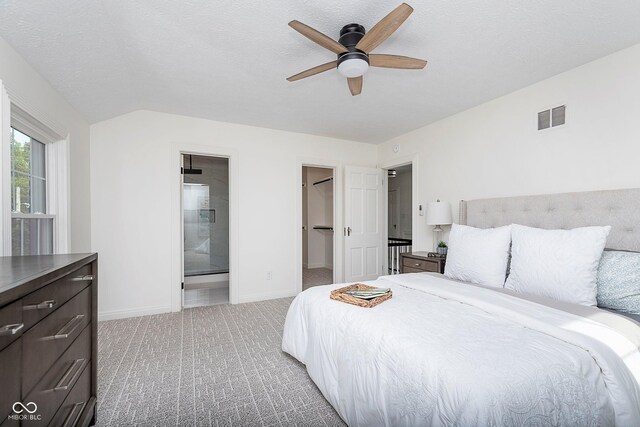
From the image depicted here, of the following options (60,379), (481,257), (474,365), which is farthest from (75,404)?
(481,257)

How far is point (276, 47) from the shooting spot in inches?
85.5

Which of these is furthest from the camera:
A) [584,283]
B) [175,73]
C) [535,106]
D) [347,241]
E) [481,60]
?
[347,241]

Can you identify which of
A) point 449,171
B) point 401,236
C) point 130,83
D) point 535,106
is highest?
point 130,83

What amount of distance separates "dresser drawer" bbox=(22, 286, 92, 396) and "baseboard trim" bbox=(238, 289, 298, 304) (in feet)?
8.63

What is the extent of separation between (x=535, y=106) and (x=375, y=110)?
1589 mm

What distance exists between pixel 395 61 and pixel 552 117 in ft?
5.75

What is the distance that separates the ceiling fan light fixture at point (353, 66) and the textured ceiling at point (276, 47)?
0.25 meters

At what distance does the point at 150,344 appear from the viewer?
2639 millimetres

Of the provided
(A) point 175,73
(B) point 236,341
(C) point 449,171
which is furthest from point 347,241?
(A) point 175,73

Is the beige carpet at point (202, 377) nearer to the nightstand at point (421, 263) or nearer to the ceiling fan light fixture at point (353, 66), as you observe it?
the nightstand at point (421, 263)

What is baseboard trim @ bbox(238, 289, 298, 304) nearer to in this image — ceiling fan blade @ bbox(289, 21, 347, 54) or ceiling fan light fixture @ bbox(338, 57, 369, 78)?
ceiling fan light fixture @ bbox(338, 57, 369, 78)

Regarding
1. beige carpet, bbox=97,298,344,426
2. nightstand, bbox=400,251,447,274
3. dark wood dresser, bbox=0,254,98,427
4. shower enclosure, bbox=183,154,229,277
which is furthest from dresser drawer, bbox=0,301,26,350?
shower enclosure, bbox=183,154,229,277

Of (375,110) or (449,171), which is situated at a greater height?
(375,110)

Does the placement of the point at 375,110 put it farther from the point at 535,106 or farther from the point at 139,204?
the point at 139,204
